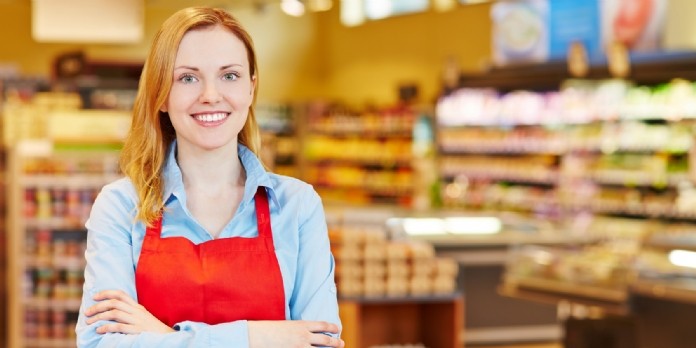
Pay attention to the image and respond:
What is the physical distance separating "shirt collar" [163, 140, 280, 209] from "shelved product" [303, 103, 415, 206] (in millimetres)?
13007

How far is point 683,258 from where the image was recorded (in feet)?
21.1

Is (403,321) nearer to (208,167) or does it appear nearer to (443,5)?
(208,167)

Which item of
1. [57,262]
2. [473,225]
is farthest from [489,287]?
[57,262]

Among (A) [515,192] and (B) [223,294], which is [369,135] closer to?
(A) [515,192]

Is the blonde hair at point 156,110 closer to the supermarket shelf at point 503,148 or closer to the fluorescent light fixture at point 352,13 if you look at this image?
the supermarket shelf at point 503,148

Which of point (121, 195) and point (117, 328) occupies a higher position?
point (121, 195)

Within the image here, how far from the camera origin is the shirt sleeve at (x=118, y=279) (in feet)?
6.30

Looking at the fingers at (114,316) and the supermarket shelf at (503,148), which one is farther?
the supermarket shelf at (503,148)

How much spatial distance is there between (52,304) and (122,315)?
6.42 metres

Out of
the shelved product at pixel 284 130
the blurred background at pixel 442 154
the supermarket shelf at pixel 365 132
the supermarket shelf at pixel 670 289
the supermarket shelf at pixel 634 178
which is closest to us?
the supermarket shelf at pixel 670 289

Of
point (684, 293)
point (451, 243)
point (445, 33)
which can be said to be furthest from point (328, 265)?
point (445, 33)

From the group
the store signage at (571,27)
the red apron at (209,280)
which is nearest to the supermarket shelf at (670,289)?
the red apron at (209,280)

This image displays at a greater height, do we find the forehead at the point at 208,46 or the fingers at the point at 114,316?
the forehead at the point at 208,46

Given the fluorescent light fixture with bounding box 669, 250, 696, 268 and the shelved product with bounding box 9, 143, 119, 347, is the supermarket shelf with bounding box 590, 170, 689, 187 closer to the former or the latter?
the fluorescent light fixture with bounding box 669, 250, 696, 268
